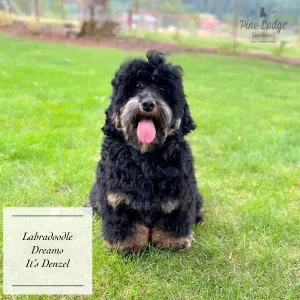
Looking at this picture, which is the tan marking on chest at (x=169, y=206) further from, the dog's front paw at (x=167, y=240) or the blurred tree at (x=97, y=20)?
the blurred tree at (x=97, y=20)

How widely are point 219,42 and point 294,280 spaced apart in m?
20.8

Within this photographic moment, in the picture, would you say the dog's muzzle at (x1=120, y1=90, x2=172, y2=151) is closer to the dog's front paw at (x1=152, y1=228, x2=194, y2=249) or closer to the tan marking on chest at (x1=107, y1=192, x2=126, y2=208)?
the tan marking on chest at (x1=107, y1=192, x2=126, y2=208)

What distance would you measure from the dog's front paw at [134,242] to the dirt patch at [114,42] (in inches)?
692

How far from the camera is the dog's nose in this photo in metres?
3.01

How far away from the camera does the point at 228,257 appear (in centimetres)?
344

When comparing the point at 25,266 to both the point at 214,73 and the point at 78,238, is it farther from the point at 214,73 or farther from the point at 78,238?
the point at 214,73

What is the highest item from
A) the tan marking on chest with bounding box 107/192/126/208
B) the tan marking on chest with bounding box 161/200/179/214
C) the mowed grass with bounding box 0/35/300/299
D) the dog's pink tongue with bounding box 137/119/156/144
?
the dog's pink tongue with bounding box 137/119/156/144

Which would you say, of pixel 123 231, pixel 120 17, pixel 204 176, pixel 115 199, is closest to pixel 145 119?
pixel 115 199

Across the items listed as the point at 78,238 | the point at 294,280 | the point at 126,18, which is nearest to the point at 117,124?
the point at 78,238

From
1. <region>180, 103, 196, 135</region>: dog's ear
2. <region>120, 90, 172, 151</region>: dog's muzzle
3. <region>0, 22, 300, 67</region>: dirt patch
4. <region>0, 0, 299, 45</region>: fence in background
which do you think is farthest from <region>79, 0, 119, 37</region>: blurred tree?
<region>120, 90, 172, 151</region>: dog's muzzle

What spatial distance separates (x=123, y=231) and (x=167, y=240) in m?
0.41

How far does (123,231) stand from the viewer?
131 inches
